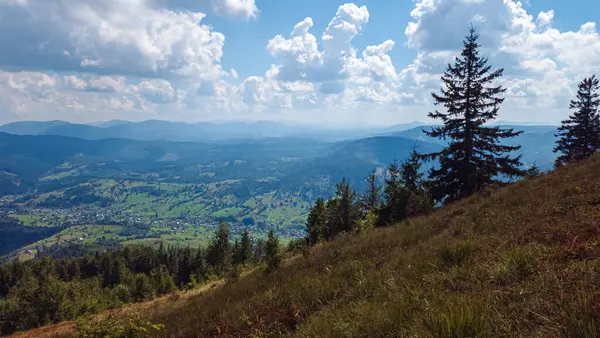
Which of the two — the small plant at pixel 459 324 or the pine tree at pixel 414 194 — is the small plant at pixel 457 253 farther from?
the pine tree at pixel 414 194

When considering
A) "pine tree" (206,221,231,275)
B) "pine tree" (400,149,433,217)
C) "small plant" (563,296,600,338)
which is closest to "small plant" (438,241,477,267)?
"small plant" (563,296,600,338)

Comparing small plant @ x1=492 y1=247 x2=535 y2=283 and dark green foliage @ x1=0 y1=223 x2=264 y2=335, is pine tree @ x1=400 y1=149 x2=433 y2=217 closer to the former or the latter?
small plant @ x1=492 y1=247 x2=535 y2=283

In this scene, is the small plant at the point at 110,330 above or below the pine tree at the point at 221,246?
above

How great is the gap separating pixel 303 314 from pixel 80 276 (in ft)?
352

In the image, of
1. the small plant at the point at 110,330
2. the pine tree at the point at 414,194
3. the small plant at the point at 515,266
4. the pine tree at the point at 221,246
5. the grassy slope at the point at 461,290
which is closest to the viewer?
the grassy slope at the point at 461,290

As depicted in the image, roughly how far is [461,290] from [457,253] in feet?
Result: 5.37

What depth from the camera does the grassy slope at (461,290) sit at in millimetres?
2924

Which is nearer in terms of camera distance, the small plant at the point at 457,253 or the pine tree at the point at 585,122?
the small plant at the point at 457,253

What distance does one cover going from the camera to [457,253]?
571 cm

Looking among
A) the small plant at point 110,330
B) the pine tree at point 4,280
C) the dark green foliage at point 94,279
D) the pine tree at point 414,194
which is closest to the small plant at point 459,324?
the small plant at point 110,330

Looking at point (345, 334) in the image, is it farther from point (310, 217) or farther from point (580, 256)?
point (310, 217)

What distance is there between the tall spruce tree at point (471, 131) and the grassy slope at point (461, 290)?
50.1ft

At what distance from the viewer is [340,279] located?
6.60 metres

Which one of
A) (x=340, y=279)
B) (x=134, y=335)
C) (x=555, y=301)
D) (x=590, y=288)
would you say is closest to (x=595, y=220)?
(x=590, y=288)
